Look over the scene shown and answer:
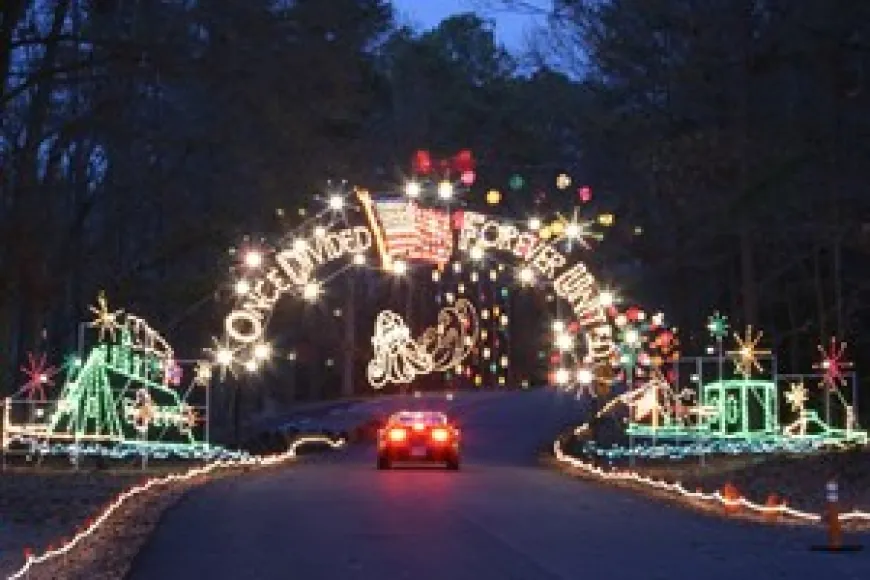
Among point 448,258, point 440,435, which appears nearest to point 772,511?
point 440,435

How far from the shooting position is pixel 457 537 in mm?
17797

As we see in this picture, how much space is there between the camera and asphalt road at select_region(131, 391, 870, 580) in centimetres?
1483

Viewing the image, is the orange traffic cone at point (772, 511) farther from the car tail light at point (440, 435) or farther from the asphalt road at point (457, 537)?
the car tail light at point (440, 435)

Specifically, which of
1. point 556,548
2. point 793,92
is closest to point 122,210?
point 793,92

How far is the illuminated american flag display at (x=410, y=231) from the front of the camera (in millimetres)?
34531

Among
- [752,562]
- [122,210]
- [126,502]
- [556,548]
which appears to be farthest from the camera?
[122,210]

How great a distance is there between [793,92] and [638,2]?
959cm

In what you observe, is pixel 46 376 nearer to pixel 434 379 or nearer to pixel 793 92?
pixel 793 92

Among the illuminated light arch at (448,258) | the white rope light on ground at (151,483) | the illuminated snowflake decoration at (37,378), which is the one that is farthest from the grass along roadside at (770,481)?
the illuminated snowflake decoration at (37,378)

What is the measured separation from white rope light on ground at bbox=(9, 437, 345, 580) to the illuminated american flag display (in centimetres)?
637

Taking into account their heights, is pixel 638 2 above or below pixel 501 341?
above

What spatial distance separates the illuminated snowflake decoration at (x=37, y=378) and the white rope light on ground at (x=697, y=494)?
12.1 metres

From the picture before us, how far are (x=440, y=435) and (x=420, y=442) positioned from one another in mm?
468

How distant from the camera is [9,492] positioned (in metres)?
26.5
